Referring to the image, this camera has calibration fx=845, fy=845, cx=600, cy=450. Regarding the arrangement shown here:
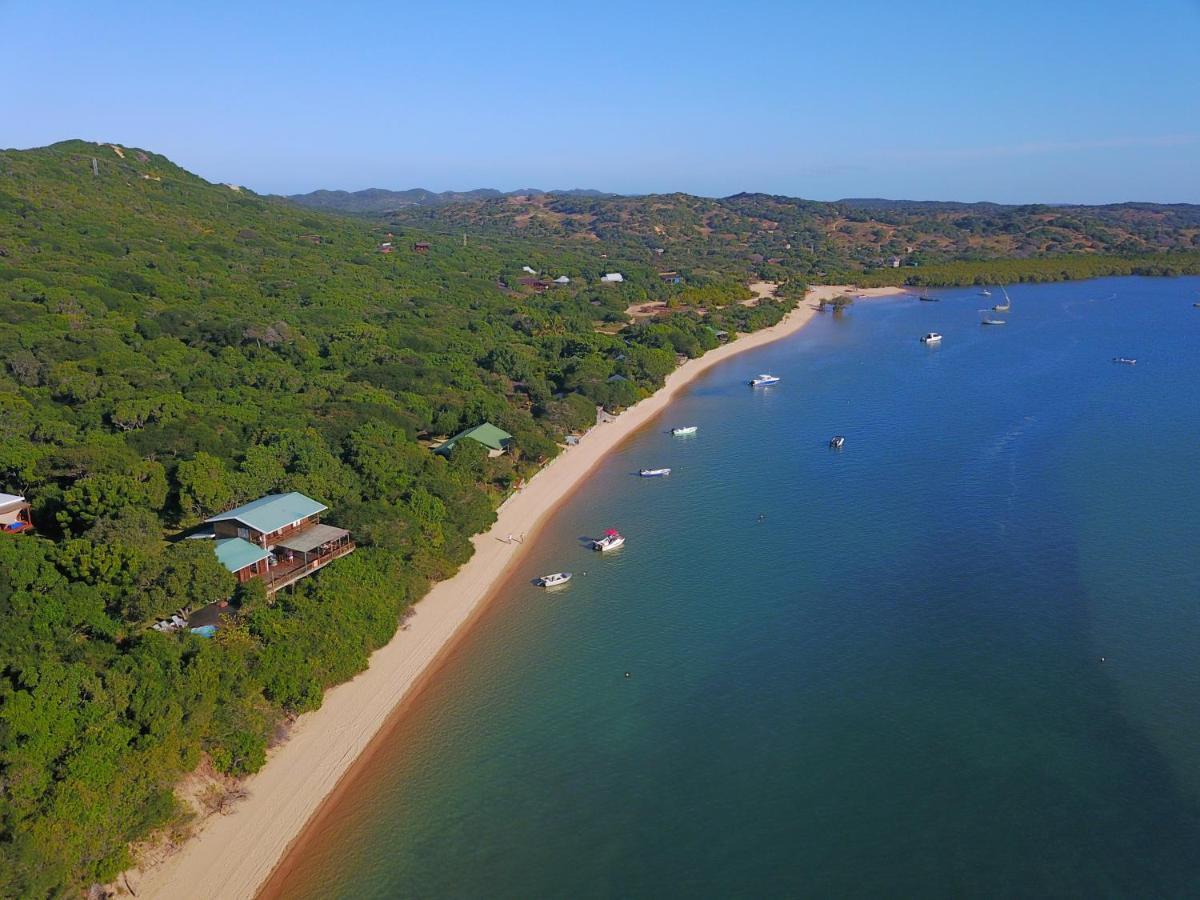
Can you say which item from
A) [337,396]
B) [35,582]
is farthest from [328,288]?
[35,582]

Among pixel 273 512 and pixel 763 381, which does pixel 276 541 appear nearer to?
pixel 273 512

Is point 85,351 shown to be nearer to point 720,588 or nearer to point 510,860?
point 720,588

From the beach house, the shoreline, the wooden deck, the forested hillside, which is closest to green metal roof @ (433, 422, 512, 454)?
the forested hillside

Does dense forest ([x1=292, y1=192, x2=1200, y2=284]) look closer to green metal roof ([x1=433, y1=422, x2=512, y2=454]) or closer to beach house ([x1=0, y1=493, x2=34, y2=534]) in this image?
green metal roof ([x1=433, y1=422, x2=512, y2=454])

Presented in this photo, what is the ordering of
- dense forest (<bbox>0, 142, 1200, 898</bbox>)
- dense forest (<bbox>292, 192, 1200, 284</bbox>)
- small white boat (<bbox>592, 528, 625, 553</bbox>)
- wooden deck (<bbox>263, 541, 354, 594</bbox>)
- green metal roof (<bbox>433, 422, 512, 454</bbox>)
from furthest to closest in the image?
dense forest (<bbox>292, 192, 1200, 284</bbox>) → green metal roof (<bbox>433, 422, 512, 454</bbox>) → small white boat (<bbox>592, 528, 625, 553</bbox>) → wooden deck (<bbox>263, 541, 354, 594</bbox>) → dense forest (<bbox>0, 142, 1200, 898</bbox>)

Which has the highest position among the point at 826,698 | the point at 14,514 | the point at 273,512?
the point at 273,512

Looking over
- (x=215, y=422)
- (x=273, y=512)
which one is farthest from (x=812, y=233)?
(x=273, y=512)
